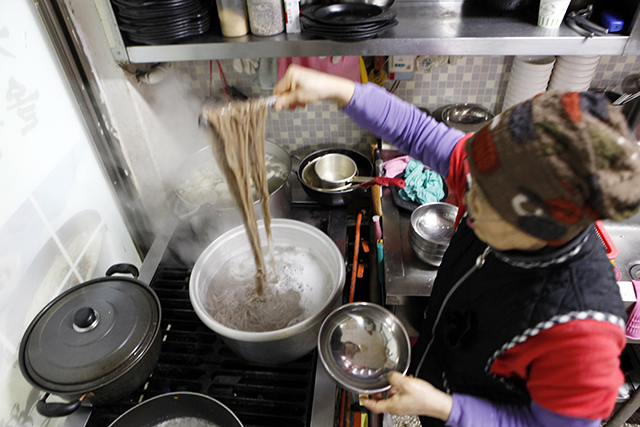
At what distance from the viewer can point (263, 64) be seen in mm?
2336

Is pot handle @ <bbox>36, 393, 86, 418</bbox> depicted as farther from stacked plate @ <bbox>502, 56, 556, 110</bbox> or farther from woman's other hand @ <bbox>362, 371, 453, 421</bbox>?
stacked plate @ <bbox>502, 56, 556, 110</bbox>

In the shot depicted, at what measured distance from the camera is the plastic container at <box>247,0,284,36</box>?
1850 millimetres

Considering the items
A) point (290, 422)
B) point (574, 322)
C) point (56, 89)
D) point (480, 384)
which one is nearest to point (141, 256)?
point (56, 89)

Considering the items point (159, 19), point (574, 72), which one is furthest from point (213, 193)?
point (574, 72)

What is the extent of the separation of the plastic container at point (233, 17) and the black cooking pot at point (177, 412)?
1.70 metres

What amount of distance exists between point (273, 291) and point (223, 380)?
46 cm

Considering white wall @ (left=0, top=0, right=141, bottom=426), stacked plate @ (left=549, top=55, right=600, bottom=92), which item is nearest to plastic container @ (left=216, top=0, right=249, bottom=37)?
white wall @ (left=0, top=0, right=141, bottom=426)

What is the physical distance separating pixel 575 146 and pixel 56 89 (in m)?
2.24

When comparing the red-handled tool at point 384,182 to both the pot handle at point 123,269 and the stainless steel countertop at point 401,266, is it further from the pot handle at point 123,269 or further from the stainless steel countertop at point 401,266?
the pot handle at point 123,269

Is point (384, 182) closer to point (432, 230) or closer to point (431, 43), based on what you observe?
point (432, 230)

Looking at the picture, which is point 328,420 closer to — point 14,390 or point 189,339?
point 189,339

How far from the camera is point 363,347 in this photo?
5.08 feet

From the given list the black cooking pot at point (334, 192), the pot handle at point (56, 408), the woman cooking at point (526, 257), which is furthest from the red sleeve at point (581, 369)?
the pot handle at point (56, 408)

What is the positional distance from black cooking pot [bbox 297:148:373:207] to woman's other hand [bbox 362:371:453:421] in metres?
1.27
